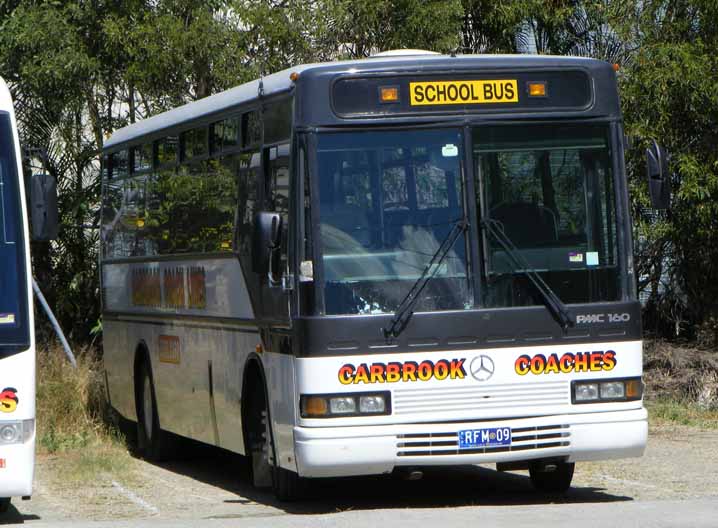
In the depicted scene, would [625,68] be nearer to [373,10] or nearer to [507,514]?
[373,10]

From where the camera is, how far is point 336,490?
41.3 ft

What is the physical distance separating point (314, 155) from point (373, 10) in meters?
9.98

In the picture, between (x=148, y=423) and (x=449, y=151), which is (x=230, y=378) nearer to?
(x=449, y=151)

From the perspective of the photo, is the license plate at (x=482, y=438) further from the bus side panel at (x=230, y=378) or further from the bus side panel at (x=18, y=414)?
the bus side panel at (x=18, y=414)

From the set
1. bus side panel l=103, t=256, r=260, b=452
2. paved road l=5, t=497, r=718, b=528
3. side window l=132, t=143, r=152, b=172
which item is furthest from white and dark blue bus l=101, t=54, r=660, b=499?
side window l=132, t=143, r=152, b=172

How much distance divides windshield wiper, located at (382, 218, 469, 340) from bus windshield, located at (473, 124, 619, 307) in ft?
0.74

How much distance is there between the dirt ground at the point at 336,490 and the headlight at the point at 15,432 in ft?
3.19

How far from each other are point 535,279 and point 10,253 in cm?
373

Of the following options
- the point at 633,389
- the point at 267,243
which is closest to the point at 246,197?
the point at 267,243

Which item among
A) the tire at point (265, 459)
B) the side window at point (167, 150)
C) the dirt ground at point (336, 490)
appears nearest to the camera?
the tire at point (265, 459)

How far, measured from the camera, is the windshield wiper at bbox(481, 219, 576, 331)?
10727 millimetres

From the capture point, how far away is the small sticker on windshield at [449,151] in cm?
1080

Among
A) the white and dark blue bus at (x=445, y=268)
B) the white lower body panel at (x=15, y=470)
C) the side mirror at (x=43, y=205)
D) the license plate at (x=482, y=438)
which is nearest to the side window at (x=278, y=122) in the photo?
the white and dark blue bus at (x=445, y=268)

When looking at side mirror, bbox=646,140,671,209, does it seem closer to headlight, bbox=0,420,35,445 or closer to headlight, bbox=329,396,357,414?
headlight, bbox=329,396,357,414
